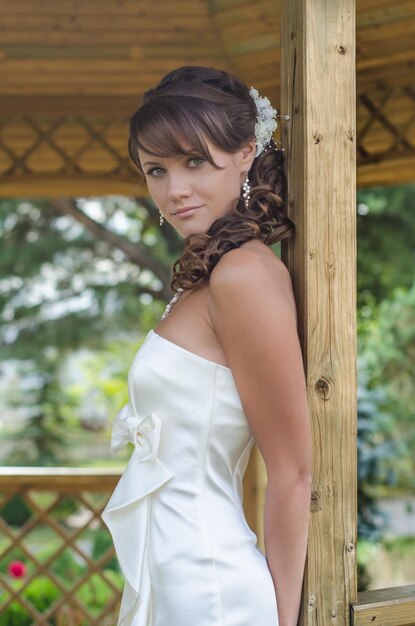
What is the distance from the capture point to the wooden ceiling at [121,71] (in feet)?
11.8

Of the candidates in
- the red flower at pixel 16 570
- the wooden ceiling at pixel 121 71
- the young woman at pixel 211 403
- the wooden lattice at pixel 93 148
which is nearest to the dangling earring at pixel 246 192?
the young woman at pixel 211 403

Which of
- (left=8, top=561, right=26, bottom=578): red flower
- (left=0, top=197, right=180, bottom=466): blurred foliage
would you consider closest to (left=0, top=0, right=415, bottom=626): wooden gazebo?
(left=8, top=561, right=26, bottom=578): red flower

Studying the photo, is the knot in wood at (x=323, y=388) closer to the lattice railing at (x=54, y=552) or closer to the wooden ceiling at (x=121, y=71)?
the wooden ceiling at (x=121, y=71)

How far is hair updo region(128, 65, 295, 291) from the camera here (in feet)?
5.06

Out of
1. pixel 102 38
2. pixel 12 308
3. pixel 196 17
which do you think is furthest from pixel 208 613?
pixel 12 308

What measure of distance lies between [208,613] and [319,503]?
0.33 metres

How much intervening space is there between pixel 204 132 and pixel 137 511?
687mm

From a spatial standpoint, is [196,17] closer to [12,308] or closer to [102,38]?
[102,38]

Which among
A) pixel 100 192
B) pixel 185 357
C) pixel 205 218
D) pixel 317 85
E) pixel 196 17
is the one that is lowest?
pixel 185 357

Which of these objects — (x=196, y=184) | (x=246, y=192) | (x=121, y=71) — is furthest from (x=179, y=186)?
(x=121, y=71)

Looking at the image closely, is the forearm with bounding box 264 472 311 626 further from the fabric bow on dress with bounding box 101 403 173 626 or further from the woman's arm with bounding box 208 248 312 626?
the fabric bow on dress with bounding box 101 403 173 626

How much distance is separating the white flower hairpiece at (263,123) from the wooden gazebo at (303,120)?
0.06m

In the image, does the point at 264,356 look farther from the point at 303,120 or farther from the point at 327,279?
the point at 303,120

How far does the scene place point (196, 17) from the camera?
11.9ft
